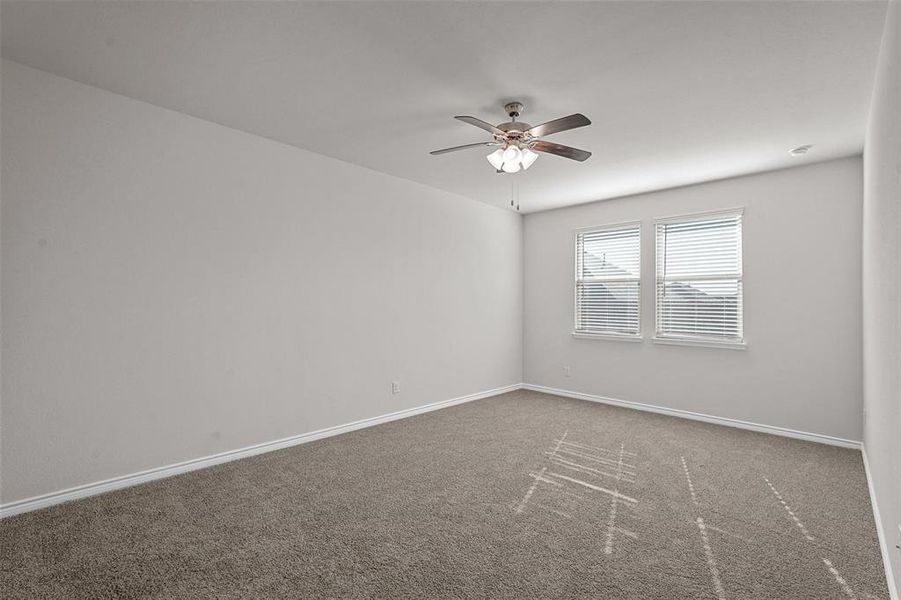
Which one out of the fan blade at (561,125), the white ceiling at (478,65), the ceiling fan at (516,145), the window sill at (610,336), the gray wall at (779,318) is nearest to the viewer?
the white ceiling at (478,65)

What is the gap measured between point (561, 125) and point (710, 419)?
375cm

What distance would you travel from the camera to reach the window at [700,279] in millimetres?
4549

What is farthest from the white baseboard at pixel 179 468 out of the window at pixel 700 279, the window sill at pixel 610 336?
the window at pixel 700 279

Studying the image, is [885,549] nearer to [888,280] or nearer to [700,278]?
[888,280]

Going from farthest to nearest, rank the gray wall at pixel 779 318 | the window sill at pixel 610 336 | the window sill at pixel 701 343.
A: 1. the window sill at pixel 610 336
2. the window sill at pixel 701 343
3. the gray wall at pixel 779 318

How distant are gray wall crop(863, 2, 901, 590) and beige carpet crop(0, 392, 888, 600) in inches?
13.8

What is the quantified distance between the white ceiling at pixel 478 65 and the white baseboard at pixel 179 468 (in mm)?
2552

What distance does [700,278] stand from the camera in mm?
4762

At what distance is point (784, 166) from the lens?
4172 mm

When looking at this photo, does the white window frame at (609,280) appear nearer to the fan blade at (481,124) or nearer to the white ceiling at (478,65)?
the white ceiling at (478,65)

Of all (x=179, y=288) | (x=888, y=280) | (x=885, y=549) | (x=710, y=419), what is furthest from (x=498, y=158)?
(x=710, y=419)

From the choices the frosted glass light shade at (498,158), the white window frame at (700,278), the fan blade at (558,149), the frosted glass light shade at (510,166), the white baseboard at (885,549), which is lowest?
the white baseboard at (885,549)

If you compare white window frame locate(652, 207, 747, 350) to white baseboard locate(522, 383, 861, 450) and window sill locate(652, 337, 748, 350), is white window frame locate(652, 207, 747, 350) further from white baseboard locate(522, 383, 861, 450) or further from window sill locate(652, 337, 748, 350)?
white baseboard locate(522, 383, 861, 450)

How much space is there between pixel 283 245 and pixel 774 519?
3957mm
